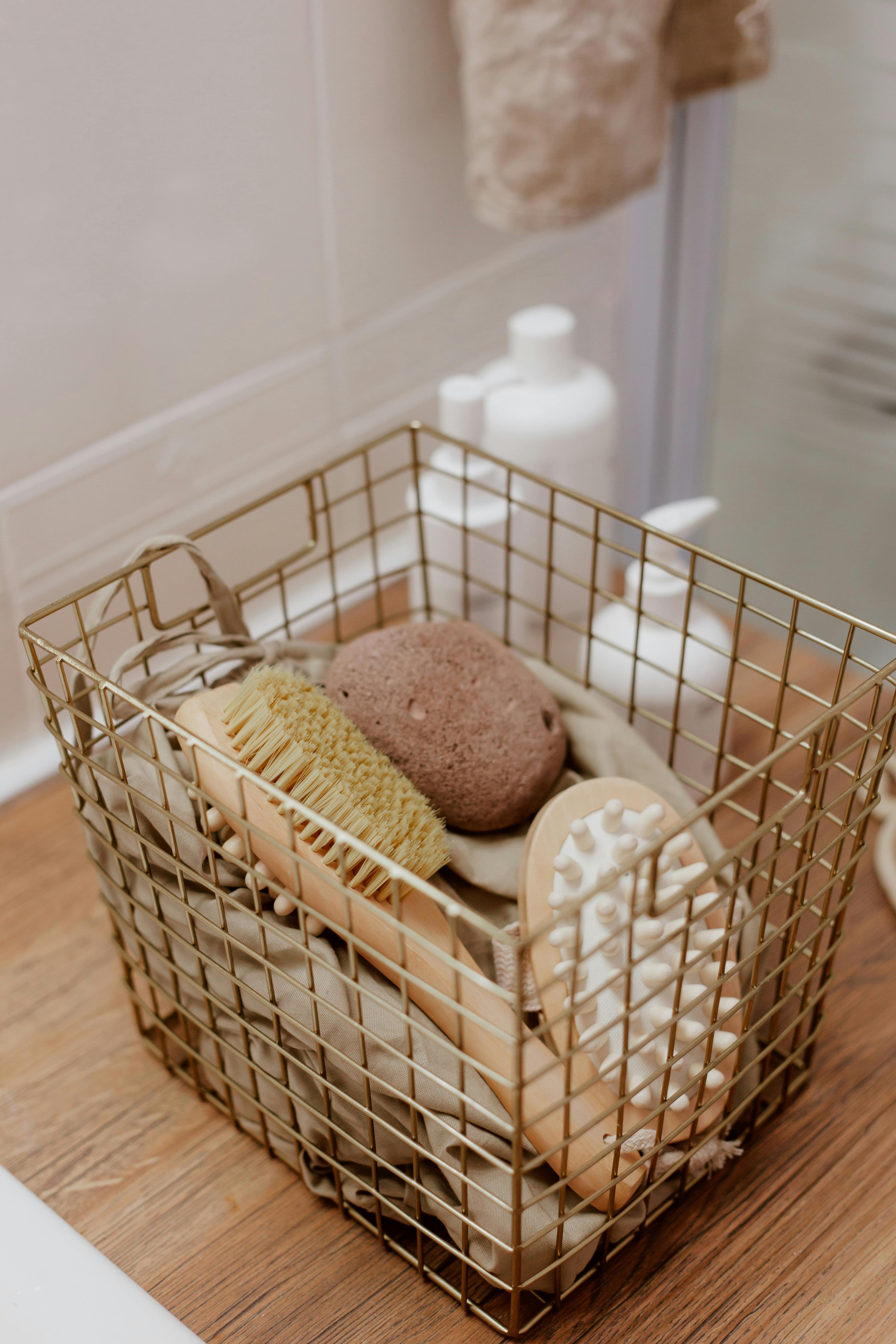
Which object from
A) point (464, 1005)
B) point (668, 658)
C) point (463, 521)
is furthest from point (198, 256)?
point (464, 1005)

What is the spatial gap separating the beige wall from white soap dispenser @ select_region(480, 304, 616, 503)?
28 cm

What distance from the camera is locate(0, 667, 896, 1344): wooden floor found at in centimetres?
49

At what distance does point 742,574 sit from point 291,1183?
314mm

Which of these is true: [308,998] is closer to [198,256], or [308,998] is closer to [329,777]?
[329,777]

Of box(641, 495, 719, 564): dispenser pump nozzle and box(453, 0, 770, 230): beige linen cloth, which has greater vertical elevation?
box(453, 0, 770, 230): beige linen cloth

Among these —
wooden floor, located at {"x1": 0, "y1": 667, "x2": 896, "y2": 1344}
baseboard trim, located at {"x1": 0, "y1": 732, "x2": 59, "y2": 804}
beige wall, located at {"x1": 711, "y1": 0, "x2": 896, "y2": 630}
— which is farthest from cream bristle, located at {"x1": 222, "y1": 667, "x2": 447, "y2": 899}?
beige wall, located at {"x1": 711, "y1": 0, "x2": 896, "y2": 630}

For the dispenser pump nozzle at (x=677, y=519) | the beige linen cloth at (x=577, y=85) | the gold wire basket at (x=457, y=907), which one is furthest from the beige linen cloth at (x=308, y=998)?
the beige linen cloth at (x=577, y=85)

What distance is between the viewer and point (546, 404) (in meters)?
0.74

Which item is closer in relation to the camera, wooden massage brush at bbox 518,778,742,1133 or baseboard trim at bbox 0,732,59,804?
wooden massage brush at bbox 518,778,742,1133

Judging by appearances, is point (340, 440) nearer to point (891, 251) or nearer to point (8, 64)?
point (8, 64)

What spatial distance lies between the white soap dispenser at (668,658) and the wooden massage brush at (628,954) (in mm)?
140

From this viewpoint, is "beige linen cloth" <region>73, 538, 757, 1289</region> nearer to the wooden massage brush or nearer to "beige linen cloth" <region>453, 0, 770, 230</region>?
the wooden massage brush

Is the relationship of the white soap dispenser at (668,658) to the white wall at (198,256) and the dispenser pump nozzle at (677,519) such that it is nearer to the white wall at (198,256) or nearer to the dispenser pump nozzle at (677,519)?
the dispenser pump nozzle at (677,519)

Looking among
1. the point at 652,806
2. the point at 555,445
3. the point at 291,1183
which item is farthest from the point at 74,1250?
the point at 555,445
